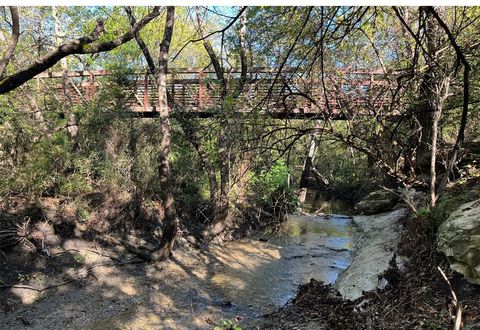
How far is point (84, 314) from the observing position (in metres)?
6.04

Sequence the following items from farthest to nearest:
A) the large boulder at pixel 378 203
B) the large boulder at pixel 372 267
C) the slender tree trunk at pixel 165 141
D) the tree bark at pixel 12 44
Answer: the large boulder at pixel 378 203
the slender tree trunk at pixel 165 141
the large boulder at pixel 372 267
the tree bark at pixel 12 44

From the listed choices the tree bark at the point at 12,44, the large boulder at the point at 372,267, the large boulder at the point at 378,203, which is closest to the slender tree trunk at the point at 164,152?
the large boulder at the point at 372,267

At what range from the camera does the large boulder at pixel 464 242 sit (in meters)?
3.55

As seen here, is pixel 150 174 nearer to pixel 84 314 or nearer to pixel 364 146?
pixel 84 314

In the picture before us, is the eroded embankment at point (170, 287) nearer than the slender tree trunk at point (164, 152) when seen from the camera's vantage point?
Yes

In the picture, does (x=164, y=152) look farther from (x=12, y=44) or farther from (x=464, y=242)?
(x=464, y=242)

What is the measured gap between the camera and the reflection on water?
7074 millimetres

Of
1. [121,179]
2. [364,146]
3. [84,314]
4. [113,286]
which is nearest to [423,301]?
[364,146]

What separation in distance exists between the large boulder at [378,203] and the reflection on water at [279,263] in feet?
3.22

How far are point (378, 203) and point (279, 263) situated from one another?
5077 millimetres

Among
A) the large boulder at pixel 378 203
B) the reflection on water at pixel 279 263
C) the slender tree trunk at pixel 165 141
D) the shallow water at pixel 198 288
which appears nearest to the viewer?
the shallow water at pixel 198 288

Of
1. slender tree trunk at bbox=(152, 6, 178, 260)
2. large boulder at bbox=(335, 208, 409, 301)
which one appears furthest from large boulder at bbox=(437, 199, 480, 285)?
slender tree trunk at bbox=(152, 6, 178, 260)

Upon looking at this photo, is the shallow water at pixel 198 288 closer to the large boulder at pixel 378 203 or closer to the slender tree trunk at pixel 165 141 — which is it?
the slender tree trunk at pixel 165 141

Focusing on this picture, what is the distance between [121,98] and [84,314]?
6.11 meters
